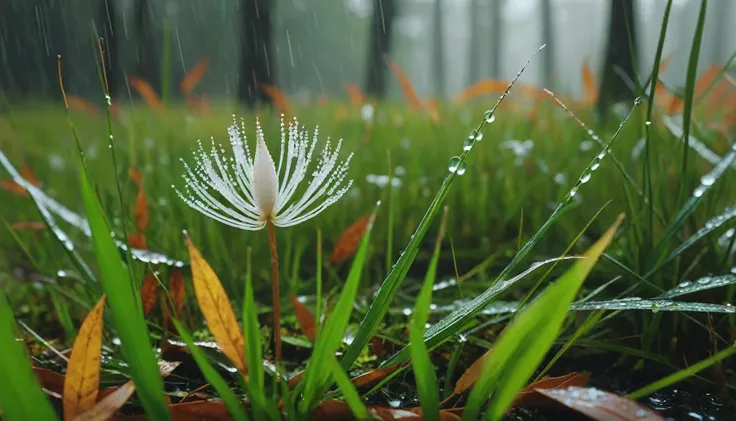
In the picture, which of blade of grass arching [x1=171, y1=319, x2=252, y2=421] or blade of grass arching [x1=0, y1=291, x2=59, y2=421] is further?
blade of grass arching [x1=171, y1=319, x2=252, y2=421]

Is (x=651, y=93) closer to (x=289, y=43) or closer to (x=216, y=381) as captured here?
(x=216, y=381)

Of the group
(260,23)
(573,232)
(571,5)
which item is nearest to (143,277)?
(573,232)

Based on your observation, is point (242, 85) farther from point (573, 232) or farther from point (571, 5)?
point (571, 5)

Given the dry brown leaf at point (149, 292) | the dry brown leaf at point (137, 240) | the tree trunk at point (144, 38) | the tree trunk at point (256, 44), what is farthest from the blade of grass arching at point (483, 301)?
the tree trunk at point (256, 44)

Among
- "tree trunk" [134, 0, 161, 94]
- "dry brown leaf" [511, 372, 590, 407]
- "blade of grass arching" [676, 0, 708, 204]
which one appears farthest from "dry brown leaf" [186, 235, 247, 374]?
"tree trunk" [134, 0, 161, 94]

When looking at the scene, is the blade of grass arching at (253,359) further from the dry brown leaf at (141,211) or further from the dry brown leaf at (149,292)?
the dry brown leaf at (141,211)

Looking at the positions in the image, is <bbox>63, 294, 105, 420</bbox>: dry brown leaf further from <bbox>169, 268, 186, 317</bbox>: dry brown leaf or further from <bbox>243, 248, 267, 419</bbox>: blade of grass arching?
<bbox>169, 268, 186, 317</bbox>: dry brown leaf
